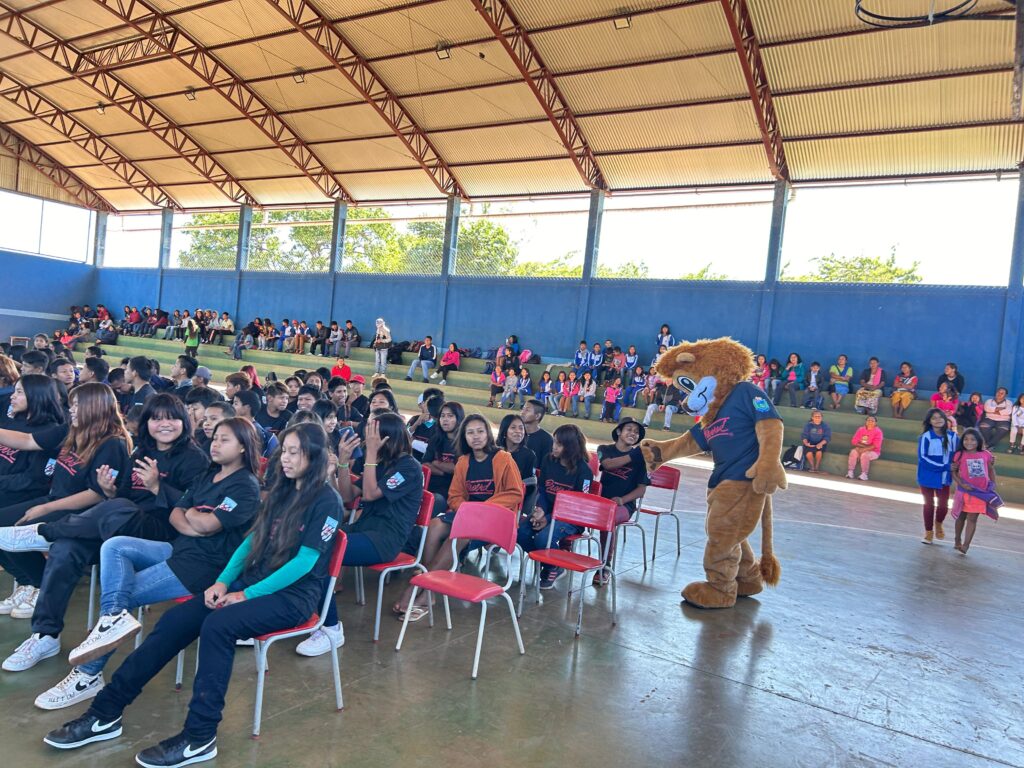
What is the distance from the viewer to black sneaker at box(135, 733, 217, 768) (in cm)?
255

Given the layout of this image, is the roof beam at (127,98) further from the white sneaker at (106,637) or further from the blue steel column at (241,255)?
the white sneaker at (106,637)

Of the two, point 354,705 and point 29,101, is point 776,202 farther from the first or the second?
point 29,101

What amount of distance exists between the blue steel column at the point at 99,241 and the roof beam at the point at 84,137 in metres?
3.47

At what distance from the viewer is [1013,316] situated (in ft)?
46.5

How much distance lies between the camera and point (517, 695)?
11.1ft

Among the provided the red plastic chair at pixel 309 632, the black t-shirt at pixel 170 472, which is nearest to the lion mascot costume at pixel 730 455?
the red plastic chair at pixel 309 632

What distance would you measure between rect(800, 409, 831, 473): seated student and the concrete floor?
27.1 ft

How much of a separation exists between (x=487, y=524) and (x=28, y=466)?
256cm

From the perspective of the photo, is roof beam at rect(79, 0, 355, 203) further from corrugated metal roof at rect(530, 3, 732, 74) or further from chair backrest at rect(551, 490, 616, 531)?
chair backrest at rect(551, 490, 616, 531)

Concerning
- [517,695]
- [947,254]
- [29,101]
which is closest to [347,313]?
[29,101]

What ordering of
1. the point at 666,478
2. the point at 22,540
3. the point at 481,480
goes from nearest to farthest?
1. the point at 22,540
2. the point at 481,480
3. the point at 666,478

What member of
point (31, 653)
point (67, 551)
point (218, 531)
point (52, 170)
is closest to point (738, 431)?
point (218, 531)

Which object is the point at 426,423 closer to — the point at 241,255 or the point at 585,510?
the point at 585,510

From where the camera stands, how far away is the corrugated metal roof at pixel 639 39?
1320cm
